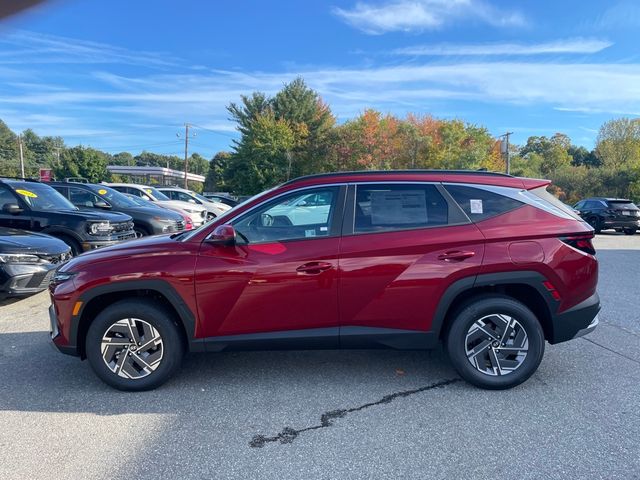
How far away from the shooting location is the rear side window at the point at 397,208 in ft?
11.8

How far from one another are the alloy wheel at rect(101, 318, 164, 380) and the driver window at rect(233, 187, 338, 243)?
111 centimetres

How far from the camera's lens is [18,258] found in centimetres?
583

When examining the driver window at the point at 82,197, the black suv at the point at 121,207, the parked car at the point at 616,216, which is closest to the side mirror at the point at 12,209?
the black suv at the point at 121,207

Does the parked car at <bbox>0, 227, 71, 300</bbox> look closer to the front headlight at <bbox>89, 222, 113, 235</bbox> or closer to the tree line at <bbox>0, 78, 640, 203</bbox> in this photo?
the front headlight at <bbox>89, 222, 113, 235</bbox>

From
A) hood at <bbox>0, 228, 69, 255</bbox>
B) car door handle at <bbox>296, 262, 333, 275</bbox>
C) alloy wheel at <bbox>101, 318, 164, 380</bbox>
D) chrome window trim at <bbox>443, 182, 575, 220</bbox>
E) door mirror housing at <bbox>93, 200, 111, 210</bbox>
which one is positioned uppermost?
chrome window trim at <bbox>443, 182, 575, 220</bbox>

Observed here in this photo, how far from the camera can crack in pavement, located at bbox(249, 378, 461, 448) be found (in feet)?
9.46

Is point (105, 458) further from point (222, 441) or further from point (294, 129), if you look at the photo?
point (294, 129)

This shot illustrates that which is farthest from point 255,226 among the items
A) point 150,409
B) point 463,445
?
point 463,445

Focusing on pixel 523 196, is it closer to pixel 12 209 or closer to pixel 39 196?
pixel 12 209

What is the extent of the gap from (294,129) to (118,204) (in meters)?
37.9

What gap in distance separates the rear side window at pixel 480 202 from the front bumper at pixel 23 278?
540 centimetres

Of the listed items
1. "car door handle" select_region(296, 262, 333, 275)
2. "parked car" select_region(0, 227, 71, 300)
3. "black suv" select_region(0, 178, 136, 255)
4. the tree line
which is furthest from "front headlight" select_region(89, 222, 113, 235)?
the tree line

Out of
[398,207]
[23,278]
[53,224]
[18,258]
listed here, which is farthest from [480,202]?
[53,224]

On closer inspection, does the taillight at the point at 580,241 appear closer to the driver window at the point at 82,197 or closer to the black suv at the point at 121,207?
the black suv at the point at 121,207
